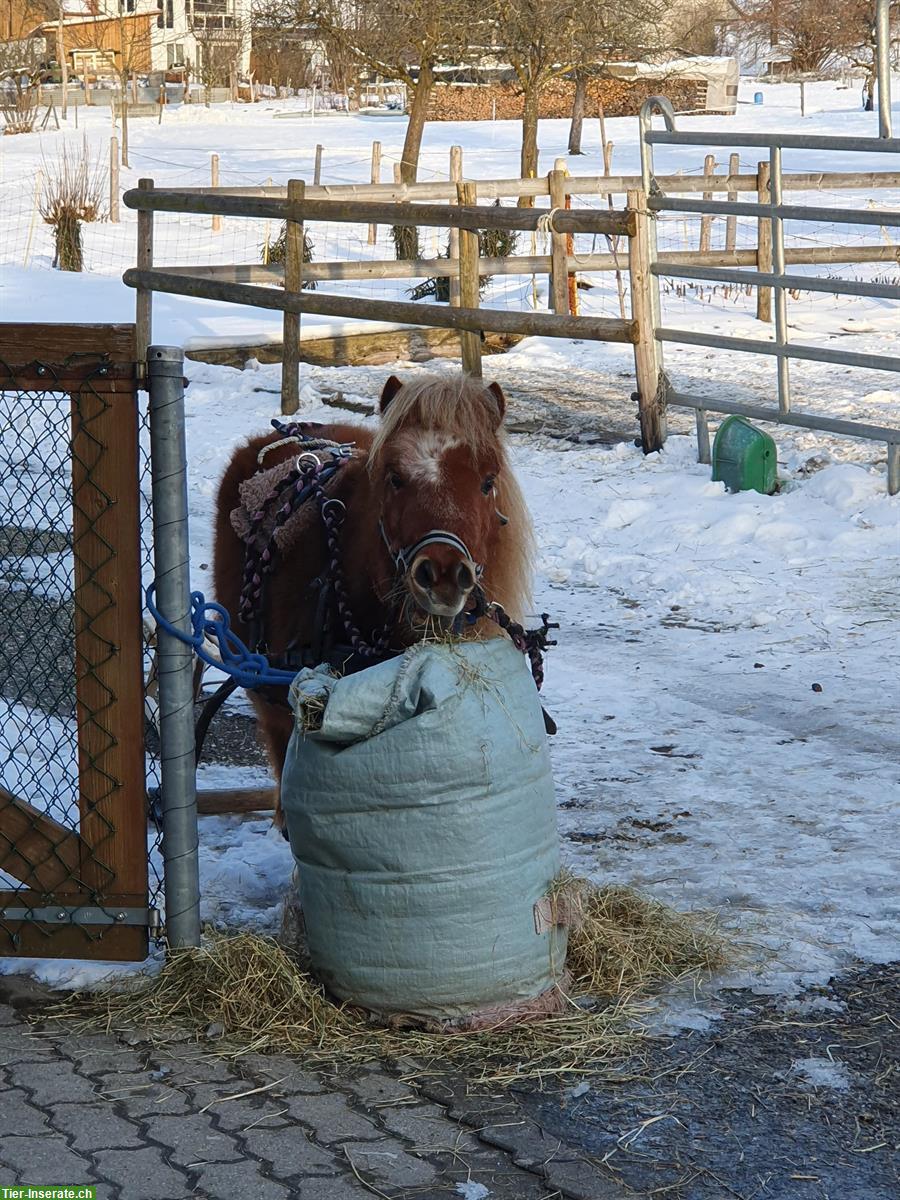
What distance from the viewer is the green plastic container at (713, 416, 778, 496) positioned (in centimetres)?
800

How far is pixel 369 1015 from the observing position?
3105 millimetres

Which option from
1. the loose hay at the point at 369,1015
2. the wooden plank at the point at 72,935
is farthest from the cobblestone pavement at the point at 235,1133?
the wooden plank at the point at 72,935

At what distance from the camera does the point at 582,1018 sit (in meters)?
3.14


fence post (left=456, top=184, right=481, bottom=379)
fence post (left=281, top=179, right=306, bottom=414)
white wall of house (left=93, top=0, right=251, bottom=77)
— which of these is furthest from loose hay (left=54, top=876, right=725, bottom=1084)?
white wall of house (left=93, top=0, right=251, bottom=77)

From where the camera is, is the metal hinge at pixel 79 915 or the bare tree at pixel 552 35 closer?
the metal hinge at pixel 79 915

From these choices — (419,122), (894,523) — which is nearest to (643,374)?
(894,523)

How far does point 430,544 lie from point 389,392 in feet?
2.16

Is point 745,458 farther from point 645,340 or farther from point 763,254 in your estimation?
point 763,254

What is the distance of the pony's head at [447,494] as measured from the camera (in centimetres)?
292

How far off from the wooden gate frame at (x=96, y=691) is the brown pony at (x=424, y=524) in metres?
0.57

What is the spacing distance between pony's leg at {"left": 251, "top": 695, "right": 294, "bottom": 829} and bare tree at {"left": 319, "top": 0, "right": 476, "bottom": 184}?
21.3 m

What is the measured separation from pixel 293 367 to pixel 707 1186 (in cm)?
922

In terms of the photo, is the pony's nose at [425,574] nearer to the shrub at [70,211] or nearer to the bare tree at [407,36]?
the shrub at [70,211]

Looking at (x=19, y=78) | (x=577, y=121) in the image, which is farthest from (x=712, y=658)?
(x=19, y=78)
